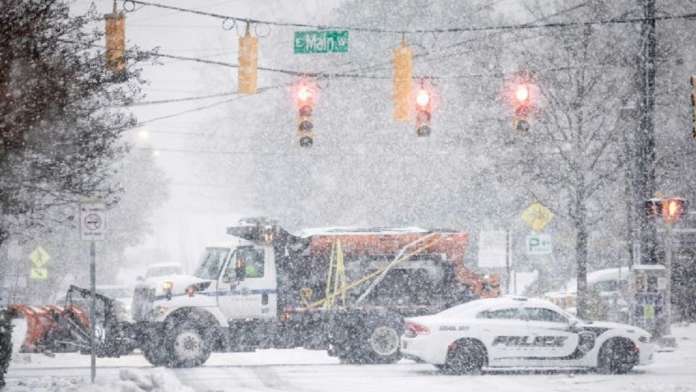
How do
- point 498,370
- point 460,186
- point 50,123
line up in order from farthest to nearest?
point 460,186 < point 498,370 < point 50,123

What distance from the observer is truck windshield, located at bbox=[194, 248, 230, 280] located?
23.6 metres

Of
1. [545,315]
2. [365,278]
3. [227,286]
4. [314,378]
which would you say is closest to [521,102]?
[365,278]

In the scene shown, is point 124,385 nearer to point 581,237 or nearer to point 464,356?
point 464,356

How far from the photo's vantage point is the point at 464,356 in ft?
67.4

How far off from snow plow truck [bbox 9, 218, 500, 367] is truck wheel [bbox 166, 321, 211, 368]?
0.9 inches

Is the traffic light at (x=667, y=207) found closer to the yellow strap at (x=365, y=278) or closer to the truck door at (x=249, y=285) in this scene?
the yellow strap at (x=365, y=278)

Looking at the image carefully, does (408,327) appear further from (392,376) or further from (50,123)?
(50,123)

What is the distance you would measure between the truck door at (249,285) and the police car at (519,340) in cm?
384

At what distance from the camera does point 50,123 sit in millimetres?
16922

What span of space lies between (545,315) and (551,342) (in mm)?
500

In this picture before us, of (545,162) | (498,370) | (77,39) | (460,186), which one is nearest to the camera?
(77,39)

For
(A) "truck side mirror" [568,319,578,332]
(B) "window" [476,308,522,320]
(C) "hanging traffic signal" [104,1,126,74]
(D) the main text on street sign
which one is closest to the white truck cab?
(D) the main text on street sign

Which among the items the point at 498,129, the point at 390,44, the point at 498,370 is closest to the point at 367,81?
the point at 390,44

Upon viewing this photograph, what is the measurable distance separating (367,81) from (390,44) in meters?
2.74
